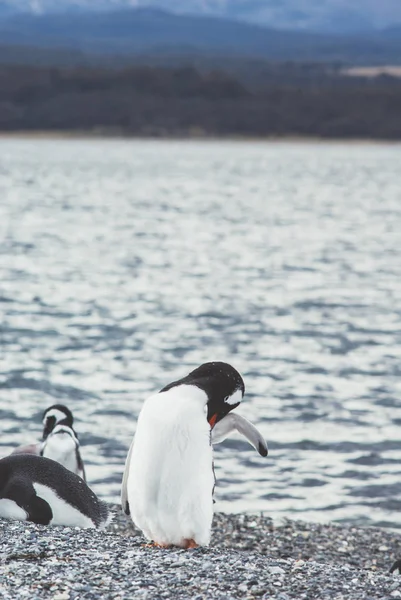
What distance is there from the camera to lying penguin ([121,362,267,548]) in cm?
745

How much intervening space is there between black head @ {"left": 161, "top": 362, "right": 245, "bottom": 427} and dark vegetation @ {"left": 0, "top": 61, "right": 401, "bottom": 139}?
116301 millimetres

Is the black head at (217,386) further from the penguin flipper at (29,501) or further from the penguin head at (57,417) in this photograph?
the penguin head at (57,417)

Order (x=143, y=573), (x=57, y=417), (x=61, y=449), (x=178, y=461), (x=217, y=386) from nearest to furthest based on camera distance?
(x=143, y=573) → (x=178, y=461) → (x=217, y=386) → (x=61, y=449) → (x=57, y=417)

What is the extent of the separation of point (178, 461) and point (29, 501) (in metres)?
1.13

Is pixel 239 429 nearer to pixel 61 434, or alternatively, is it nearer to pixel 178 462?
pixel 178 462

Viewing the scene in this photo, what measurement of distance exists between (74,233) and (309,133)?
8243 cm

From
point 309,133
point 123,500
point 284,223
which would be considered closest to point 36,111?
point 309,133

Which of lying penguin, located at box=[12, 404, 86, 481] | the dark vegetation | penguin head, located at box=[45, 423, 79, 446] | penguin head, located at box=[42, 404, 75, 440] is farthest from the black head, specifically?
the dark vegetation

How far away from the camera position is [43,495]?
8.09 metres

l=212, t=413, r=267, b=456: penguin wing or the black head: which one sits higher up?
the black head

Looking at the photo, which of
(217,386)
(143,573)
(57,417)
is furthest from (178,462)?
(57,417)

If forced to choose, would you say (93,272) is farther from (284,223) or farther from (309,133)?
(309,133)

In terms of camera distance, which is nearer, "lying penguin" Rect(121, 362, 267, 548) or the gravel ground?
the gravel ground

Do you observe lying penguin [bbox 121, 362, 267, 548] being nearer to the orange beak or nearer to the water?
the orange beak
